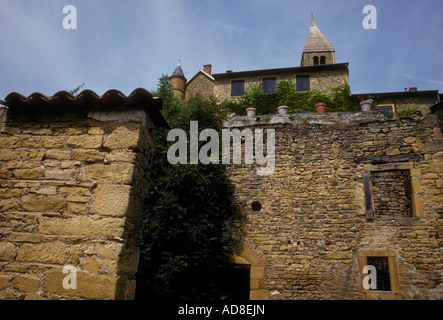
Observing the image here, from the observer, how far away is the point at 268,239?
25.1 ft

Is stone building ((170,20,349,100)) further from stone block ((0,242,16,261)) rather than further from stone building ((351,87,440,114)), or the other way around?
stone block ((0,242,16,261))

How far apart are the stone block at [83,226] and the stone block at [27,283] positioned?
0.44 meters

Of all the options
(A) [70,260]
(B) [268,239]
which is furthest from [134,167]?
(B) [268,239]

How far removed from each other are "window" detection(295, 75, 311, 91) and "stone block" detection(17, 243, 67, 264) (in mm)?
19836

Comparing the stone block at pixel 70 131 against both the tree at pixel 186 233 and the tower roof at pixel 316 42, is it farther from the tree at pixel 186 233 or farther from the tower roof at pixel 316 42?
the tower roof at pixel 316 42

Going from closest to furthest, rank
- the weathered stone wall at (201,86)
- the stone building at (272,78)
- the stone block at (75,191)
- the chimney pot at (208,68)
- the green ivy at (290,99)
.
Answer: the stone block at (75,191) → the green ivy at (290,99) → the stone building at (272,78) → the weathered stone wall at (201,86) → the chimney pot at (208,68)

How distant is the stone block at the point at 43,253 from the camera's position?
115 inches

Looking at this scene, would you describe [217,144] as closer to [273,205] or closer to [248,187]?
[248,187]

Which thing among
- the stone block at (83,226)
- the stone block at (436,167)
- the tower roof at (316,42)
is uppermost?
the tower roof at (316,42)

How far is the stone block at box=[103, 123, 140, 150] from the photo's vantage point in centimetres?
324

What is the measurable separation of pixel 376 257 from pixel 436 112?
4311mm

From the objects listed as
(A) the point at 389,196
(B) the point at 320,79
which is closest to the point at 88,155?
(A) the point at 389,196

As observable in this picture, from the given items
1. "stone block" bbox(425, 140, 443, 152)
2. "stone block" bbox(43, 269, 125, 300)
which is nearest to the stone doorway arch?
"stone block" bbox(43, 269, 125, 300)

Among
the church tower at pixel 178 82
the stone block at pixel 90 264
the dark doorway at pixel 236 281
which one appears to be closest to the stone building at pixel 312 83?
the church tower at pixel 178 82
